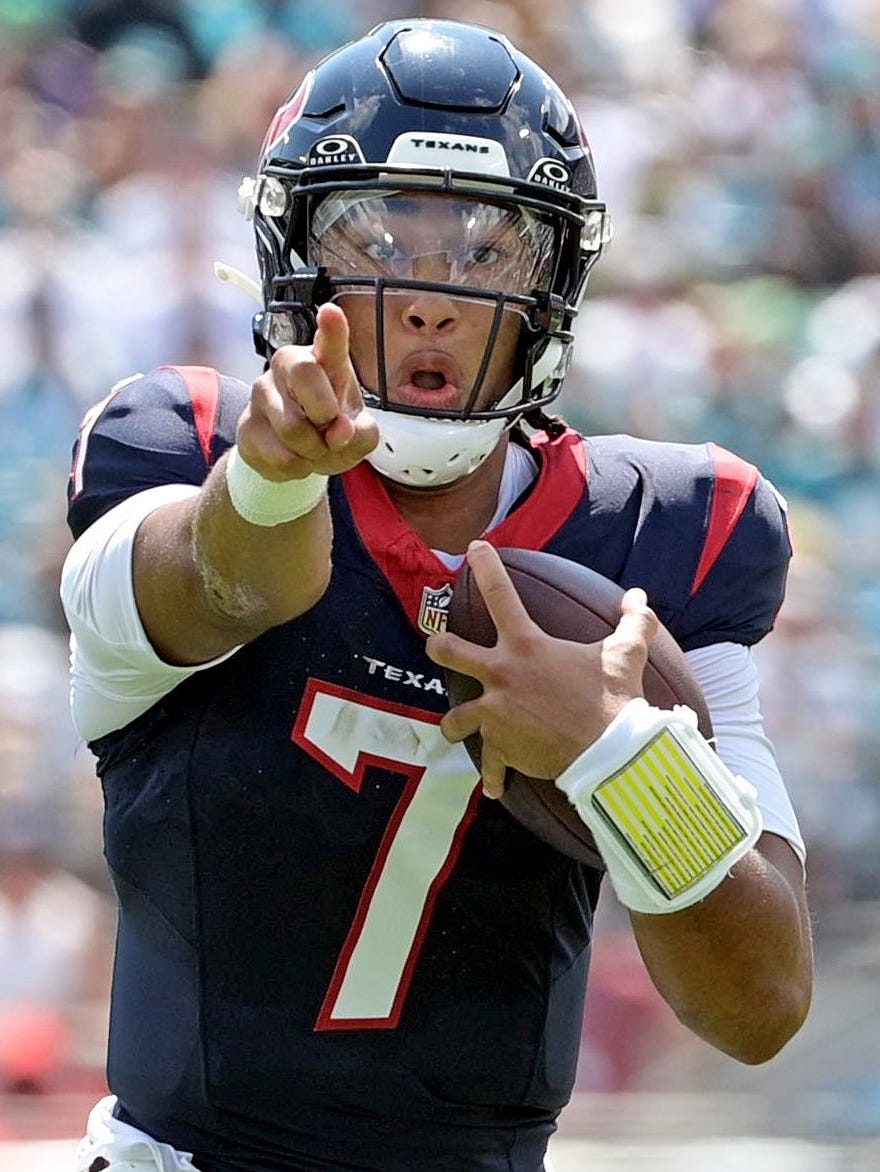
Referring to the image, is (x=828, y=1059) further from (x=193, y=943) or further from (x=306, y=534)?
(x=306, y=534)

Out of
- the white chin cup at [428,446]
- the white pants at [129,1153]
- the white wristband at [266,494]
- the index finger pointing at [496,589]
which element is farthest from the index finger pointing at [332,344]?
the white pants at [129,1153]

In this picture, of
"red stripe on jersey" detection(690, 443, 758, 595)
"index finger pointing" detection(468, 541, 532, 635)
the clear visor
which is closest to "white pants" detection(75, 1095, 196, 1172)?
"index finger pointing" detection(468, 541, 532, 635)

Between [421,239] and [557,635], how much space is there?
455mm

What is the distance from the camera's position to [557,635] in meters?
1.66

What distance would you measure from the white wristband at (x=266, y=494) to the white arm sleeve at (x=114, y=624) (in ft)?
0.62

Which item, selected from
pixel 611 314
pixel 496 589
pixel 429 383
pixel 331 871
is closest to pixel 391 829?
pixel 331 871

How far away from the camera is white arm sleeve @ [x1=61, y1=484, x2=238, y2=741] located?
168cm

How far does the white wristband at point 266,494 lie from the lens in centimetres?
149

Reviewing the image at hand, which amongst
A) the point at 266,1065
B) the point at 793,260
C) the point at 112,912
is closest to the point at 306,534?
the point at 266,1065

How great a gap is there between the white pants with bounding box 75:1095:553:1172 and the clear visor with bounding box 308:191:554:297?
833 millimetres

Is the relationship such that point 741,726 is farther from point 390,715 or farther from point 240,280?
point 240,280

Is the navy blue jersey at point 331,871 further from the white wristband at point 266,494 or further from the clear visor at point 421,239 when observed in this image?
the white wristband at point 266,494

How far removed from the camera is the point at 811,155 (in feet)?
16.1

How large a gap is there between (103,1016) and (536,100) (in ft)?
6.97
